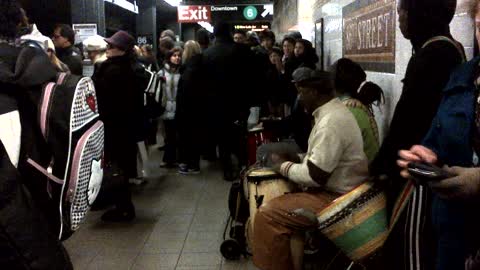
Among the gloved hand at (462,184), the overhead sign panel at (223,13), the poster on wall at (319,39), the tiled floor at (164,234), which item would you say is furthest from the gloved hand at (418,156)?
the overhead sign panel at (223,13)

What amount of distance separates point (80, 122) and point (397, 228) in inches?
59.9

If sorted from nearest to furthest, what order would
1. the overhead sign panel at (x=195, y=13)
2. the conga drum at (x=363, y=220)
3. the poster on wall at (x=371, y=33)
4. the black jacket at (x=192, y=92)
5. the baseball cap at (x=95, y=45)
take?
the conga drum at (x=363, y=220), the poster on wall at (x=371, y=33), the baseball cap at (x=95, y=45), the black jacket at (x=192, y=92), the overhead sign panel at (x=195, y=13)

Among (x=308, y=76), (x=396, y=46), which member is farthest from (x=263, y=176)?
(x=396, y=46)

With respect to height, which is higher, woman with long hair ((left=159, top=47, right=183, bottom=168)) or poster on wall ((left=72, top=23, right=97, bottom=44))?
poster on wall ((left=72, top=23, right=97, bottom=44))

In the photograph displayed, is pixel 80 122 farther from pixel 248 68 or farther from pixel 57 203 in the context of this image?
pixel 248 68

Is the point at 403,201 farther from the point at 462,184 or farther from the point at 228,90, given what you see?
the point at 228,90

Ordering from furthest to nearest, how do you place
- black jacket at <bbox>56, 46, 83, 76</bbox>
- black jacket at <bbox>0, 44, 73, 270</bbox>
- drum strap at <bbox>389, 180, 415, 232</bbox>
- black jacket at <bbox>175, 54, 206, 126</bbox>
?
black jacket at <bbox>175, 54, 206, 126</bbox> → black jacket at <bbox>56, 46, 83, 76</bbox> → drum strap at <bbox>389, 180, 415, 232</bbox> → black jacket at <bbox>0, 44, 73, 270</bbox>

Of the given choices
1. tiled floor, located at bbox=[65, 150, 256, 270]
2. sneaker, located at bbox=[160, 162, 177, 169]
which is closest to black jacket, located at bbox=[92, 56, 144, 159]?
tiled floor, located at bbox=[65, 150, 256, 270]

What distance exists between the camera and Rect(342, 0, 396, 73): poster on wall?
14.8 ft

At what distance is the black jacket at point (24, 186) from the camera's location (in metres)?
1.62

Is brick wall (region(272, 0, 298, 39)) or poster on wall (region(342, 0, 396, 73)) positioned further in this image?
brick wall (region(272, 0, 298, 39))

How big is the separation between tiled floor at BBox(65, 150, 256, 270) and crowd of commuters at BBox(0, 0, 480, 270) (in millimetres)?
312

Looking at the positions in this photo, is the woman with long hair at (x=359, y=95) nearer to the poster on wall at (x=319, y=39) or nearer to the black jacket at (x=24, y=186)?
the black jacket at (x=24, y=186)

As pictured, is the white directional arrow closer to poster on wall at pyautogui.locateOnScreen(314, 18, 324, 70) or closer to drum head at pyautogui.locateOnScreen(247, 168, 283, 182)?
poster on wall at pyautogui.locateOnScreen(314, 18, 324, 70)
